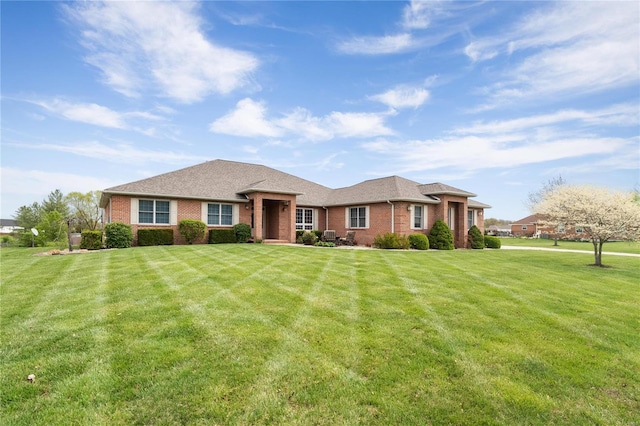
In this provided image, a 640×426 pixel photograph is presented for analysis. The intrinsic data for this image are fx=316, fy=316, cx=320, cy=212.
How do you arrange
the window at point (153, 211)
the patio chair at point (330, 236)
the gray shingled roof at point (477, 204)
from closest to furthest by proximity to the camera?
1. the window at point (153, 211)
2. the patio chair at point (330, 236)
3. the gray shingled roof at point (477, 204)

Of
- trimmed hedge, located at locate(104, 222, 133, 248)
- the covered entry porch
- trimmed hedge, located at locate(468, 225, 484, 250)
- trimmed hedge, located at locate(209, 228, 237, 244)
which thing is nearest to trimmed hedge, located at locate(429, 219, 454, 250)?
trimmed hedge, located at locate(468, 225, 484, 250)

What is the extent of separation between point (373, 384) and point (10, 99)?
18435 millimetres

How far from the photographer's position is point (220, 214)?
20641 millimetres

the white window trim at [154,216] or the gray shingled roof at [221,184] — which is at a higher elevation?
the gray shingled roof at [221,184]

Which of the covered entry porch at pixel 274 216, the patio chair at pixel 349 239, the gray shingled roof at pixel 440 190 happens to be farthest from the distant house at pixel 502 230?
the covered entry porch at pixel 274 216

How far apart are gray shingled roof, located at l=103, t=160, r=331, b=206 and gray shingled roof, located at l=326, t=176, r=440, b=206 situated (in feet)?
5.96

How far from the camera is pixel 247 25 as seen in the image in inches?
527

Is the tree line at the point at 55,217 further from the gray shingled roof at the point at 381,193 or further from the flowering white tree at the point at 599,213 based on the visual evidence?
the flowering white tree at the point at 599,213

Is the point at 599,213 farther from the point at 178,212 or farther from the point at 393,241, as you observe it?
the point at 178,212

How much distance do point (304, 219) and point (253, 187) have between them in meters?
5.58

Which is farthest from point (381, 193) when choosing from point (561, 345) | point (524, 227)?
point (524, 227)

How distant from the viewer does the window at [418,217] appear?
2095 centimetres

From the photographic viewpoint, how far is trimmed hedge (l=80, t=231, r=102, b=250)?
15.4 meters

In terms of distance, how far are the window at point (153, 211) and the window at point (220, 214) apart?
2.48 meters
